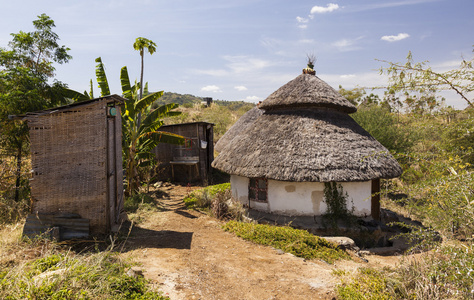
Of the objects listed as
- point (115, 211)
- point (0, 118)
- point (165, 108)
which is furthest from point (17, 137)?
point (165, 108)

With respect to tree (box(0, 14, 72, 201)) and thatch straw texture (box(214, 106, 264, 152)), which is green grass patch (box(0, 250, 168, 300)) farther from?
thatch straw texture (box(214, 106, 264, 152))

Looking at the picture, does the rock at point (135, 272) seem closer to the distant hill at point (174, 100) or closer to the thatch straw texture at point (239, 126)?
the thatch straw texture at point (239, 126)

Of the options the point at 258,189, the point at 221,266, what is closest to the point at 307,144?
the point at 258,189

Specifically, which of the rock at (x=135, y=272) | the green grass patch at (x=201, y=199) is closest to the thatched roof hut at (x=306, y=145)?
the green grass patch at (x=201, y=199)

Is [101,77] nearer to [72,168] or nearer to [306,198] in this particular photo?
[72,168]

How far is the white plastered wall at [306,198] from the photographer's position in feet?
28.4

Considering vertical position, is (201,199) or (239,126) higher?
(239,126)

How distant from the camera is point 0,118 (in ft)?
23.2

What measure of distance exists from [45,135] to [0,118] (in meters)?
2.13

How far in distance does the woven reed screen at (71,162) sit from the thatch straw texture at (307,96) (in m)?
Answer: 6.40

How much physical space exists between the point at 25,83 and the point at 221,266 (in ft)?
24.3

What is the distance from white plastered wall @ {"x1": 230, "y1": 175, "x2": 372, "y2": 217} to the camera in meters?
8.65

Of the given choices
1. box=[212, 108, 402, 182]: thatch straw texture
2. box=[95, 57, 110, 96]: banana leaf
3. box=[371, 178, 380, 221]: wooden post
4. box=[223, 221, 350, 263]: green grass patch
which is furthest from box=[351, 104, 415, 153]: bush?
box=[95, 57, 110, 96]: banana leaf

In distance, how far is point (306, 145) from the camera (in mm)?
8727
